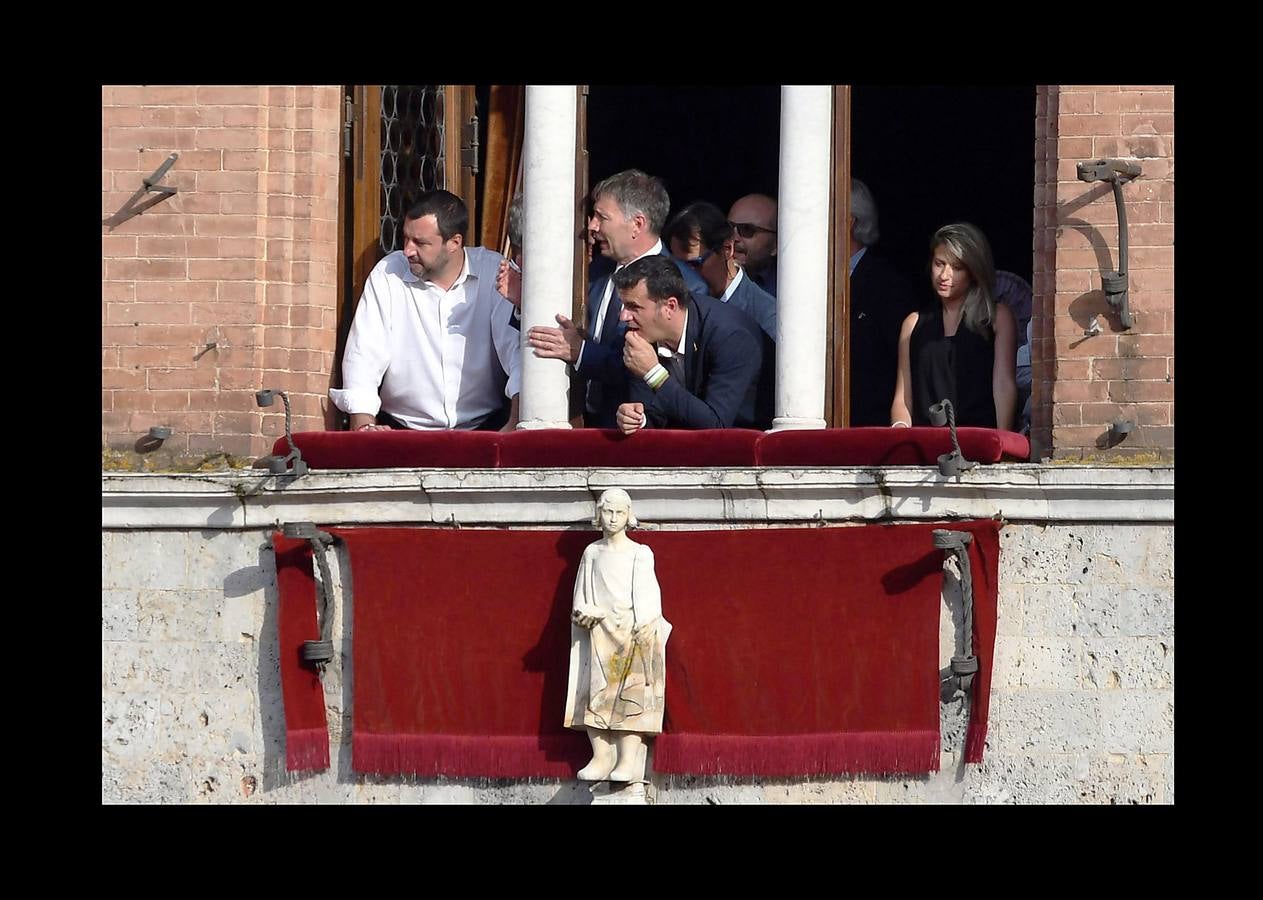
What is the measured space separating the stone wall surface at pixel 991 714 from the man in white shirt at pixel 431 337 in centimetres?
111

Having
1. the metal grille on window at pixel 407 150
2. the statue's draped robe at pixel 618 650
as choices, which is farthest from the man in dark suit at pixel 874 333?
the metal grille on window at pixel 407 150

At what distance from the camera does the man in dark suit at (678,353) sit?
1123cm

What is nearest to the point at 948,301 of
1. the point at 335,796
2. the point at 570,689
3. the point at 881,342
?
the point at 881,342

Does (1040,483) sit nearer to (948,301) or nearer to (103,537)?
(948,301)

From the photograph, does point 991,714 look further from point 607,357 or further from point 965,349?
point 607,357

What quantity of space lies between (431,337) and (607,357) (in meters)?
1.01

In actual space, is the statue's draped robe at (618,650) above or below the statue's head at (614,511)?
below

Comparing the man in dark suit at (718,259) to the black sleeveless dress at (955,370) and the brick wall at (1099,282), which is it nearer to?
the black sleeveless dress at (955,370)

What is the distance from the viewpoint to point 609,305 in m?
11.9

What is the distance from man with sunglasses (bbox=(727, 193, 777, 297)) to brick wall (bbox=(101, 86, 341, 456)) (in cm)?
206

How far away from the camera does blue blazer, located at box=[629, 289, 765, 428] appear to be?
11.4 m

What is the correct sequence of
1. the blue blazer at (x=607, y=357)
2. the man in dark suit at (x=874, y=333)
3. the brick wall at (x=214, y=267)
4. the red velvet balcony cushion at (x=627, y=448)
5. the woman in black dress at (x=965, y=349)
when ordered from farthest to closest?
the man in dark suit at (x=874, y=333) < the brick wall at (x=214, y=267) < the woman in black dress at (x=965, y=349) < the blue blazer at (x=607, y=357) < the red velvet balcony cushion at (x=627, y=448)

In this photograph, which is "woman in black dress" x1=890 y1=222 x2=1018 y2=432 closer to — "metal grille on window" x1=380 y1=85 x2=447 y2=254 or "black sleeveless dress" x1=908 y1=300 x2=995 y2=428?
"black sleeveless dress" x1=908 y1=300 x2=995 y2=428

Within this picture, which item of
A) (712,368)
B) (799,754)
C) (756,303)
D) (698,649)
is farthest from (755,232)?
(799,754)
